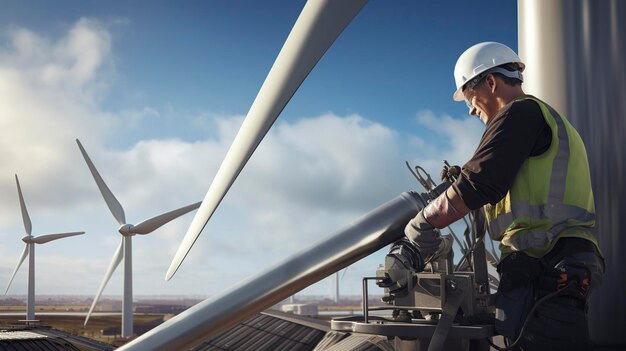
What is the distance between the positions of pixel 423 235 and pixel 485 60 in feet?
5.51

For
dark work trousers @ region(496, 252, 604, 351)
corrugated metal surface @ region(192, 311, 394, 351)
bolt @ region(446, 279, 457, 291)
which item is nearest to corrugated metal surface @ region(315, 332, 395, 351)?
corrugated metal surface @ region(192, 311, 394, 351)

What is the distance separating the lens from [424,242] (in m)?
5.40

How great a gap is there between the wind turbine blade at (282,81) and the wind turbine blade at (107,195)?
4267cm

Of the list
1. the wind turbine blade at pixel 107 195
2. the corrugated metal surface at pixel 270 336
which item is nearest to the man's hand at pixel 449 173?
the corrugated metal surface at pixel 270 336

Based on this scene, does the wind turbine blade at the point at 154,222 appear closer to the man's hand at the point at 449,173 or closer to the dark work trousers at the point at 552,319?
the man's hand at the point at 449,173

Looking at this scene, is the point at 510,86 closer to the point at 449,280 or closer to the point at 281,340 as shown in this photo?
the point at 449,280

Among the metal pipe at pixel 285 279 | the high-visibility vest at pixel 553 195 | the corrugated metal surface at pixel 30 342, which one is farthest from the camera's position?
the corrugated metal surface at pixel 30 342

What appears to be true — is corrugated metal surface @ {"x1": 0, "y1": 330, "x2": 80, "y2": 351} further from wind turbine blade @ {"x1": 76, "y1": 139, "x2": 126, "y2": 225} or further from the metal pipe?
the metal pipe

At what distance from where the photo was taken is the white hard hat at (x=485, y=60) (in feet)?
17.5

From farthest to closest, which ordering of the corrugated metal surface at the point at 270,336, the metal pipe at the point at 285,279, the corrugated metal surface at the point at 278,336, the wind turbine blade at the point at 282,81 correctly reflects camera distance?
the corrugated metal surface at the point at 270,336, the corrugated metal surface at the point at 278,336, the wind turbine blade at the point at 282,81, the metal pipe at the point at 285,279

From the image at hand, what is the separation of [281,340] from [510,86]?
14105 mm

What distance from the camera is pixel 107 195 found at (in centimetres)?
5147

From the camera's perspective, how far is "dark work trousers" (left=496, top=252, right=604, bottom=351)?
4555 mm

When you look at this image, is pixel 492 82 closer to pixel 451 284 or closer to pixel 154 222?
pixel 451 284
